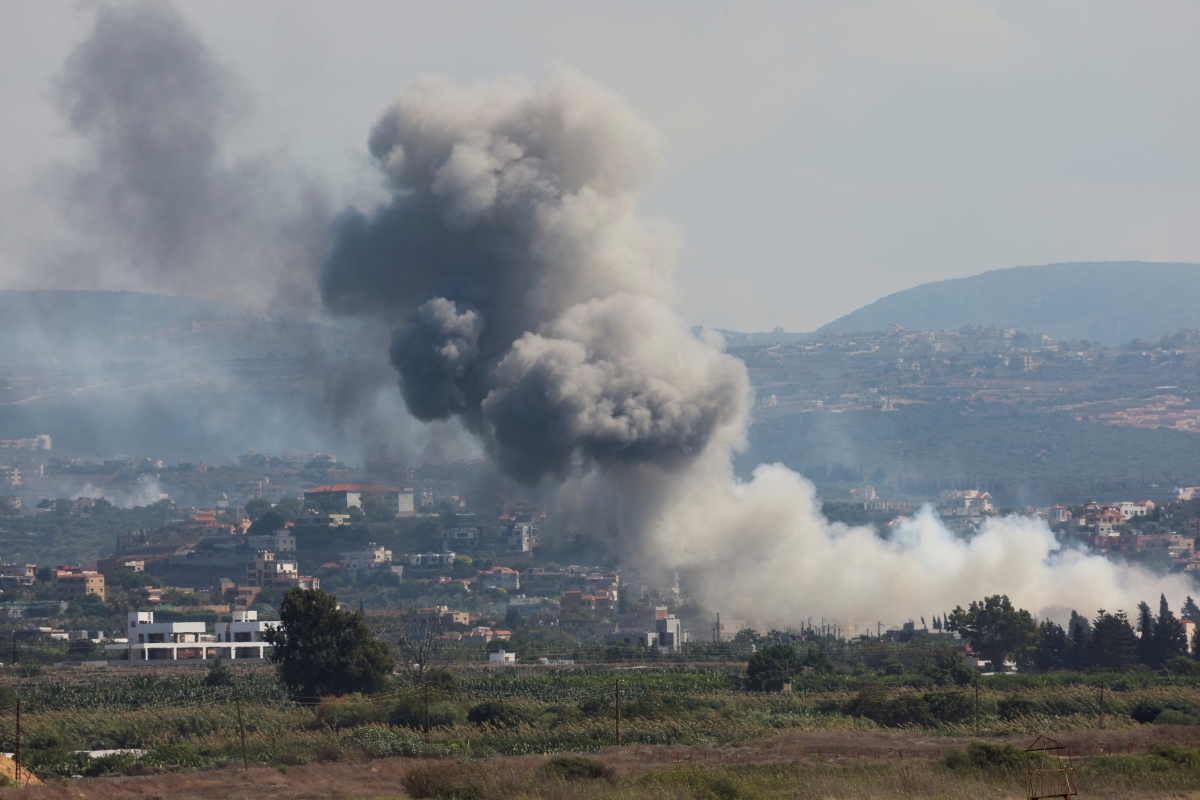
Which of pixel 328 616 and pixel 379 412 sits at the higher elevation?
pixel 379 412

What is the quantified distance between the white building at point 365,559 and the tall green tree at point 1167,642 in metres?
91.8

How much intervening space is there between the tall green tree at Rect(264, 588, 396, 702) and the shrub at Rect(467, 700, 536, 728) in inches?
303

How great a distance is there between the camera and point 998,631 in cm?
7231

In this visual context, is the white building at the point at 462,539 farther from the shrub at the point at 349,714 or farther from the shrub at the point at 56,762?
the shrub at the point at 56,762

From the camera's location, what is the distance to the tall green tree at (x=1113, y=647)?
6700 cm

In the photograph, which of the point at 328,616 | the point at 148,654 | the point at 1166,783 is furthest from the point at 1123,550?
the point at 1166,783

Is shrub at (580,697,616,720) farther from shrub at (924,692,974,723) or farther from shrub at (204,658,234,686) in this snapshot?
→ shrub at (204,658,234,686)

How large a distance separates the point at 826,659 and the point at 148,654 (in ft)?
113

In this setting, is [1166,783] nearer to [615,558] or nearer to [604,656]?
[604,656]

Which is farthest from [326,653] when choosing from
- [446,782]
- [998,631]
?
[998,631]

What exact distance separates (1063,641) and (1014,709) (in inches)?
944

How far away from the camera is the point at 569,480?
261ft

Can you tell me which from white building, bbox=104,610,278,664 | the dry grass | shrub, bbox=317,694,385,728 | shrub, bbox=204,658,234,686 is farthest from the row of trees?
white building, bbox=104,610,278,664

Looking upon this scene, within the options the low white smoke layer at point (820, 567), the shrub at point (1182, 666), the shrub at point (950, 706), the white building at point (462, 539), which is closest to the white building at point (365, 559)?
the white building at point (462, 539)
